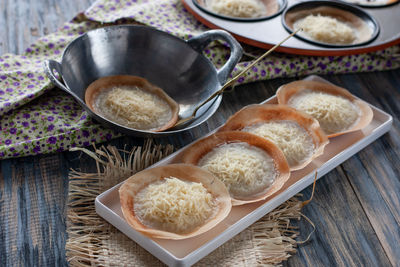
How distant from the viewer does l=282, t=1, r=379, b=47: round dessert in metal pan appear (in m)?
2.53

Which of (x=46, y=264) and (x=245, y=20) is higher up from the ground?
(x=245, y=20)

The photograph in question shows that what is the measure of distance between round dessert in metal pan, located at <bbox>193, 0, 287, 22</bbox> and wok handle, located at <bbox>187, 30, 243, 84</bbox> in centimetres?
50

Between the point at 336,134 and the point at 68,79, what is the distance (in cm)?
113

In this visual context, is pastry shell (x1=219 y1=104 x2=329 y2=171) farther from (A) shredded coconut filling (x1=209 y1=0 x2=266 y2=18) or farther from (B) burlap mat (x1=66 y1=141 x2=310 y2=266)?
(A) shredded coconut filling (x1=209 y1=0 x2=266 y2=18)

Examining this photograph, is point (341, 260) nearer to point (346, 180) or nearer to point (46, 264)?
point (346, 180)

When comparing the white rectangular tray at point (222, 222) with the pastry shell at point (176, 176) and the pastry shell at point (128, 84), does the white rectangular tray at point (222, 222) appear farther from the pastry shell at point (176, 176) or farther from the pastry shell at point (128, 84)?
the pastry shell at point (128, 84)

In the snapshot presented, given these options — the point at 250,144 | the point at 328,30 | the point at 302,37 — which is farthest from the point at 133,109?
the point at 328,30

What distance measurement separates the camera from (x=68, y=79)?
1.92 m

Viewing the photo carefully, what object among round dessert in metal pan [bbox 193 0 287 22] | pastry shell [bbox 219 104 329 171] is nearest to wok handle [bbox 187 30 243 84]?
pastry shell [bbox 219 104 329 171]

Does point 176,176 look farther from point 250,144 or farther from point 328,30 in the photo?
point 328,30

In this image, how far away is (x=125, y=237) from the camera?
1.60 m

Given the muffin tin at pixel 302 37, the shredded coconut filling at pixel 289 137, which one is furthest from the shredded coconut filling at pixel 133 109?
the muffin tin at pixel 302 37

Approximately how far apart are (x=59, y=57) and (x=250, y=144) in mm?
1110

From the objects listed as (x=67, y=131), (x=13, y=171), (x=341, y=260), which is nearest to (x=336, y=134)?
(x=341, y=260)
